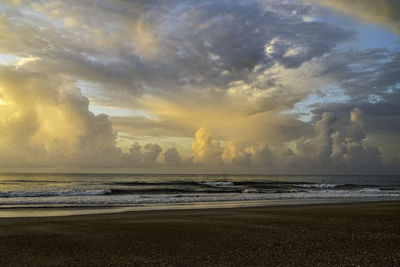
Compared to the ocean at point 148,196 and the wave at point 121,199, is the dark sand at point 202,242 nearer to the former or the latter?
the ocean at point 148,196

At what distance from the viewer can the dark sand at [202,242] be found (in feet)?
26.9

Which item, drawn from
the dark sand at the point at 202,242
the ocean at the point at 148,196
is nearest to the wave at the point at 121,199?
the ocean at the point at 148,196

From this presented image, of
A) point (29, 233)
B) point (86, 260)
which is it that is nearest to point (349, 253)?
point (86, 260)

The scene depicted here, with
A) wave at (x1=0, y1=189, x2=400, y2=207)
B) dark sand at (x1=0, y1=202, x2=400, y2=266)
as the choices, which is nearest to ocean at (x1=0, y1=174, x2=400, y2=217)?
wave at (x1=0, y1=189, x2=400, y2=207)

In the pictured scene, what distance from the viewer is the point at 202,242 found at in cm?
1036

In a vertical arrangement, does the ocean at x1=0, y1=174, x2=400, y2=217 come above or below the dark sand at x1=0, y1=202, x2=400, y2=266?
below

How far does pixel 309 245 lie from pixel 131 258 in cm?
620

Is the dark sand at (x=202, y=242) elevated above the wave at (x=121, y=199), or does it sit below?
above

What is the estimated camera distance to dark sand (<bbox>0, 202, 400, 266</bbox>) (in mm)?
8203

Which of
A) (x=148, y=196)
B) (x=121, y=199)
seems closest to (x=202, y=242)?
(x=121, y=199)

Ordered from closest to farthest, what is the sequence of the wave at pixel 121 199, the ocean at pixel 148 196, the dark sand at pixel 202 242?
the dark sand at pixel 202 242, the ocean at pixel 148 196, the wave at pixel 121 199

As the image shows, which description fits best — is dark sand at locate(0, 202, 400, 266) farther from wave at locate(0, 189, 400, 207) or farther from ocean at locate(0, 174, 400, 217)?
wave at locate(0, 189, 400, 207)

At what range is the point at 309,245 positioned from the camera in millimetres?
9766

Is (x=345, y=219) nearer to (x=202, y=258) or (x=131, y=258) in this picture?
(x=202, y=258)
